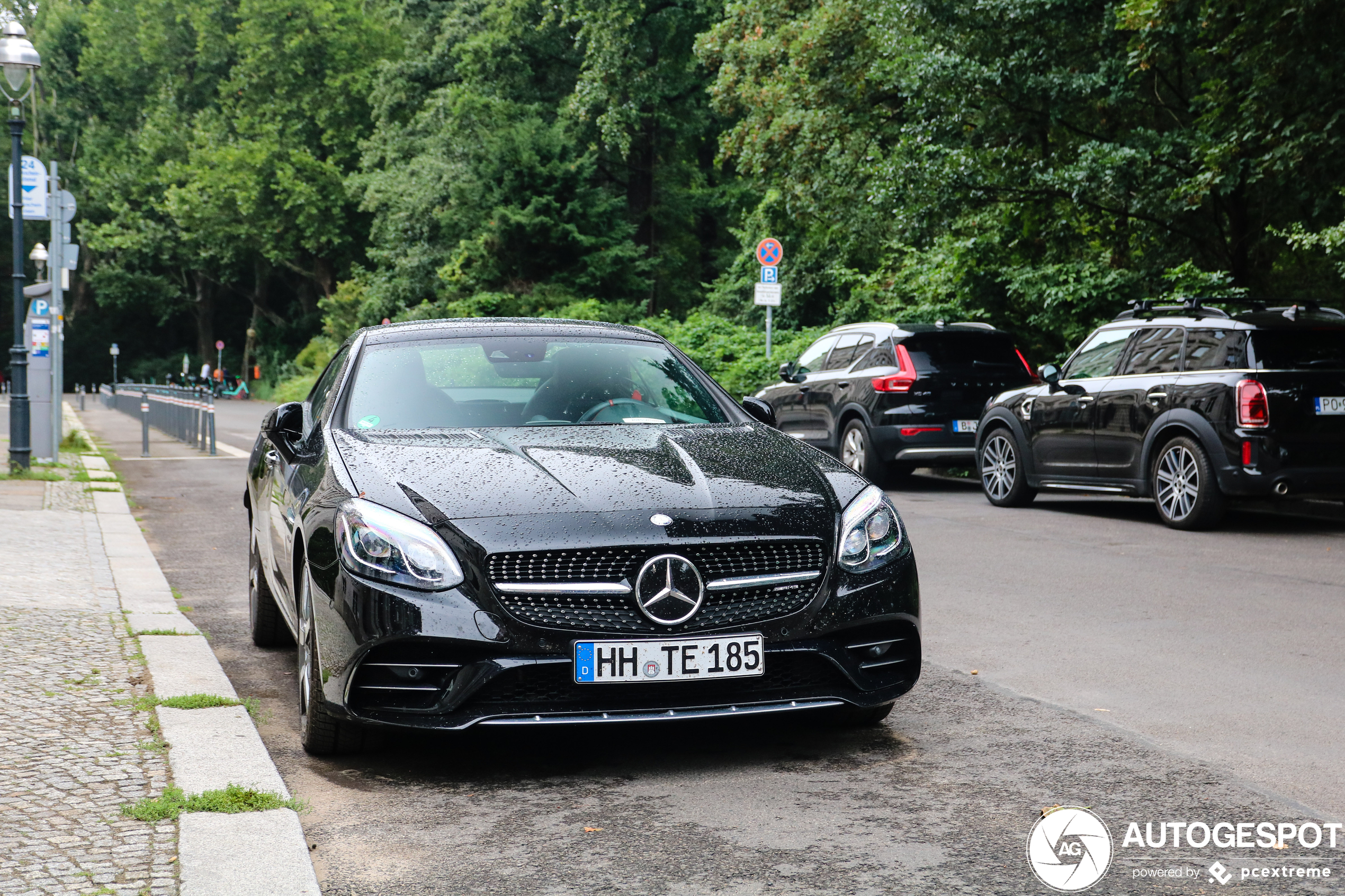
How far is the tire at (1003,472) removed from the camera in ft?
45.0

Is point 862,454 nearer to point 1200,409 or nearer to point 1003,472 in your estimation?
point 1003,472

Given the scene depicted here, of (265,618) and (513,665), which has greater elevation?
(513,665)

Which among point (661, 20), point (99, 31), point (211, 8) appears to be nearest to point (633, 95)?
point (661, 20)

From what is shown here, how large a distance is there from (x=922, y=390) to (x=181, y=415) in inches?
660

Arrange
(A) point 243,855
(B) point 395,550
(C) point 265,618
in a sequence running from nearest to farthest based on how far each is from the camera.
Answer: (A) point 243,855, (B) point 395,550, (C) point 265,618

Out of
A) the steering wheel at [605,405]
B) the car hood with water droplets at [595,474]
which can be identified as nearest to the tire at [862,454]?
the steering wheel at [605,405]

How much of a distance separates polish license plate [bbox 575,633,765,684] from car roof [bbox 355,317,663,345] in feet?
6.98

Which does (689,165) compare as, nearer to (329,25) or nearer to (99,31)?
(329,25)

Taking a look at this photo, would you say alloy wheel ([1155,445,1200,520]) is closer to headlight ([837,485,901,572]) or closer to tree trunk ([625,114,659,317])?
headlight ([837,485,901,572])

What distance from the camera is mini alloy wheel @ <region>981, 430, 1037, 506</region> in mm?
13727

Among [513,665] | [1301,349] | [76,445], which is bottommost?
[76,445]

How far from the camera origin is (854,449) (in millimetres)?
16312

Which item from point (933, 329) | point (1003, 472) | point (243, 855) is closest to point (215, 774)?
point (243, 855)

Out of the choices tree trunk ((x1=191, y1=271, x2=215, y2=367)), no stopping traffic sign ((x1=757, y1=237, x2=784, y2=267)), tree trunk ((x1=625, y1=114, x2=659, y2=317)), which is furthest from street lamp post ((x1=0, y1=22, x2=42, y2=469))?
tree trunk ((x1=191, y1=271, x2=215, y2=367))
